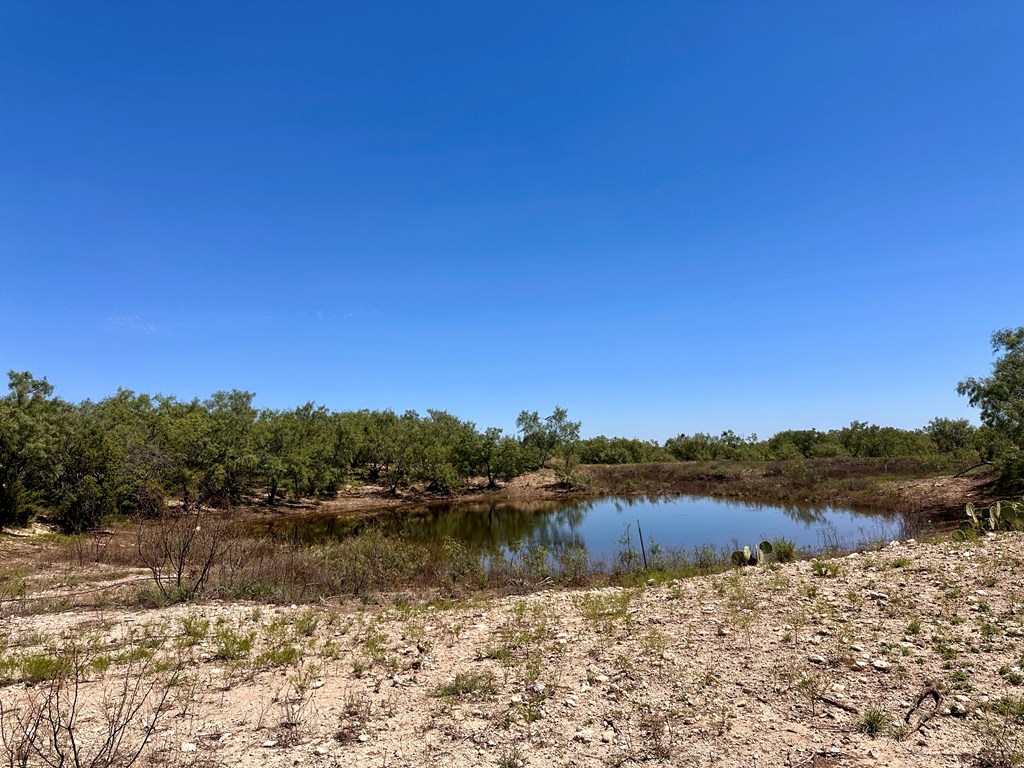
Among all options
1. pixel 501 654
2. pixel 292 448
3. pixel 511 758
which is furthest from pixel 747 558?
pixel 292 448

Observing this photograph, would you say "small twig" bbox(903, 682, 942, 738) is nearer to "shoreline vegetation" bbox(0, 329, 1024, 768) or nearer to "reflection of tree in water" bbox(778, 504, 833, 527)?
"shoreline vegetation" bbox(0, 329, 1024, 768)

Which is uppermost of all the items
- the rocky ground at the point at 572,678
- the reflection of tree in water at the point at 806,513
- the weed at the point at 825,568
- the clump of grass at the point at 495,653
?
the rocky ground at the point at 572,678

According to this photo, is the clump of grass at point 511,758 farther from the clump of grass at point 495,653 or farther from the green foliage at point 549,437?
the green foliage at point 549,437

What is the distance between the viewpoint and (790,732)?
5.66 m

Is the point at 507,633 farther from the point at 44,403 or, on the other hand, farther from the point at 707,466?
the point at 707,466

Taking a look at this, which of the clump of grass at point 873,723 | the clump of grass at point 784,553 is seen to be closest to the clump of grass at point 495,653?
the clump of grass at point 873,723

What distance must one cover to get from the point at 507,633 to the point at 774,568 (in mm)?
8882

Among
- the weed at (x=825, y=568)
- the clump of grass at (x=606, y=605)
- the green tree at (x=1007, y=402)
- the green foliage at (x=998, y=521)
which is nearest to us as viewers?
the clump of grass at (x=606, y=605)

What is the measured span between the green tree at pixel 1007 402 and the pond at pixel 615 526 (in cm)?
611

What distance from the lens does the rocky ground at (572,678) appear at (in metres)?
5.47

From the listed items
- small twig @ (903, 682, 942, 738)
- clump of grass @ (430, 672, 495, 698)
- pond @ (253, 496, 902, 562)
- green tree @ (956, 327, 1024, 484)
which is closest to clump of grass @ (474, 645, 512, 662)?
clump of grass @ (430, 672, 495, 698)

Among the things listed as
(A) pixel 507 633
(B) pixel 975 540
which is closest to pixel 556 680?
(A) pixel 507 633

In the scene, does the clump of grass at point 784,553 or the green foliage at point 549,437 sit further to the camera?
the green foliage at point 549,437

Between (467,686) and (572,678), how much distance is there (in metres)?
1.53
